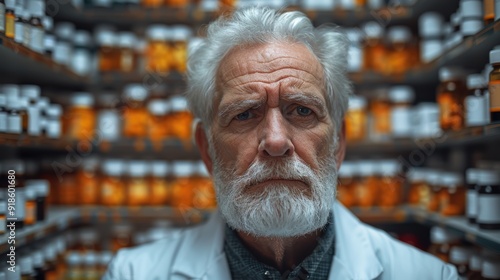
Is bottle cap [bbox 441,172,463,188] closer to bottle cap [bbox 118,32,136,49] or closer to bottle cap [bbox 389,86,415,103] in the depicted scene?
bottle cap [bbox 389,86,415,103]

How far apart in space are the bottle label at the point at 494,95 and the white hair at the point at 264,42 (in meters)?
0.38

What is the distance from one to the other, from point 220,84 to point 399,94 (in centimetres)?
133

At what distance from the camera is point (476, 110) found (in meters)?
1.43

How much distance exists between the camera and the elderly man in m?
1.05

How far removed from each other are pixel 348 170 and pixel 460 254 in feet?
2.50

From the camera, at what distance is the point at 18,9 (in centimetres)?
135

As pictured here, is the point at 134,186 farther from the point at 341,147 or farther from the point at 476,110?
the point at 476,110

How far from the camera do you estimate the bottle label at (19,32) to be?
4.36 ft

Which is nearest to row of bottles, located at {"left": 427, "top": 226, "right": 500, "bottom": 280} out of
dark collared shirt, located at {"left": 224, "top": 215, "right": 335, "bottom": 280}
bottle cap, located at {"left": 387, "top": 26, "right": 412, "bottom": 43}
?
dark collared shirt, located at {"left": 224, "top": 215, "right": 335, "bottom": 280}

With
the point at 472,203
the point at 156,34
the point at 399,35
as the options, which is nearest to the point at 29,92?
the point at 156,34

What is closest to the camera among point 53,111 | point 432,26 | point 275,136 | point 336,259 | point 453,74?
point 275,136

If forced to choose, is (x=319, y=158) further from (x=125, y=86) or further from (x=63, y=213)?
(x=125, y=86)

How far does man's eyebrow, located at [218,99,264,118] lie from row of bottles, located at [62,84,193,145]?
1.12m

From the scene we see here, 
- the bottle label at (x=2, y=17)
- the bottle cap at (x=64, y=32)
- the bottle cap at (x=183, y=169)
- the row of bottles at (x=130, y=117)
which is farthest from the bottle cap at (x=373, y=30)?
the bottle label at (x=2, y=17)
